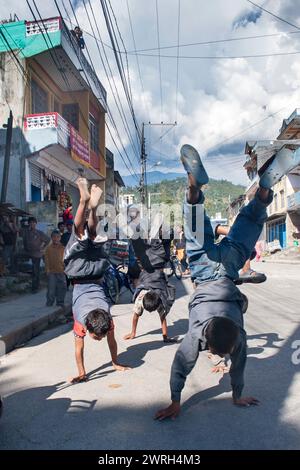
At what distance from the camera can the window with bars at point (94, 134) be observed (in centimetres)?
2094

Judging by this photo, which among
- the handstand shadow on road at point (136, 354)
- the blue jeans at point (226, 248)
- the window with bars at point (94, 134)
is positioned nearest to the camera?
the blue jeans at point (226, 248)

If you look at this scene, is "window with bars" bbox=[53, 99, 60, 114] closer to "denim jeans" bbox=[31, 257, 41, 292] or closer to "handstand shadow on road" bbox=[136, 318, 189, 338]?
"denim jeans" bbox=[31, 257, 41, 292]

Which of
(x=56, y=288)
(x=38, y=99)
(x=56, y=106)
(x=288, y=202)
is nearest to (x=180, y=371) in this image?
(x=56, y=288)

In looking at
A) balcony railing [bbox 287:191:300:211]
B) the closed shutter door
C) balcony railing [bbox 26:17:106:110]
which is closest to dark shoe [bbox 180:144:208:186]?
balcony railing [bbox 26:17:106:110]

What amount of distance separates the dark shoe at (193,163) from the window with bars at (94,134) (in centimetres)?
1876

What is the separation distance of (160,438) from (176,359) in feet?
1.94

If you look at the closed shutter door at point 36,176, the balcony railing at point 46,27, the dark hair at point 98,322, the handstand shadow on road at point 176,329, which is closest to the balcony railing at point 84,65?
the balcony railing at point 46,27

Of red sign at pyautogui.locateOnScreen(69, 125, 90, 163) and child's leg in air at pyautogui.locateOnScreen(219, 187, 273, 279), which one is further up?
red sign at pyautogui.locateOnScreen(69, 125, 90, 163)

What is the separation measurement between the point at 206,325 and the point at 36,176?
1309cm

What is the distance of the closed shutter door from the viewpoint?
1466cm

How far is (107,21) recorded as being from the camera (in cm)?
833

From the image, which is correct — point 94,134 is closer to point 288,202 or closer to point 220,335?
point 288,202

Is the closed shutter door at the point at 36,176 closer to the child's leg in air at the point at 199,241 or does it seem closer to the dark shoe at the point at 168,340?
the dark shoe at the point at 168,340

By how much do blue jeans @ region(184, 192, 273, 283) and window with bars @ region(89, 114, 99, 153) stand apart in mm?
18398
